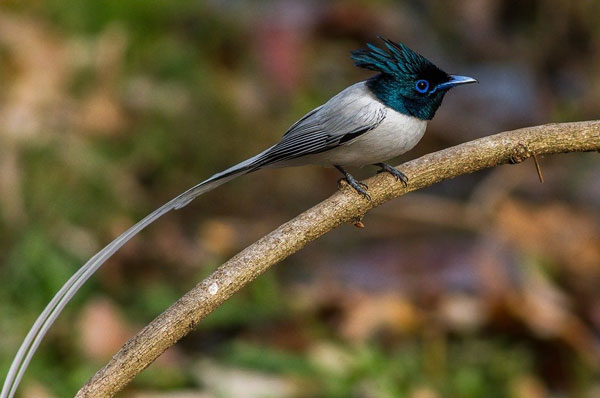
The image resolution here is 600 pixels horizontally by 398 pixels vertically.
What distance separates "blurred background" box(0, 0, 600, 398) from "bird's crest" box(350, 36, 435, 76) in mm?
1678

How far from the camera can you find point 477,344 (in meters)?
3.77

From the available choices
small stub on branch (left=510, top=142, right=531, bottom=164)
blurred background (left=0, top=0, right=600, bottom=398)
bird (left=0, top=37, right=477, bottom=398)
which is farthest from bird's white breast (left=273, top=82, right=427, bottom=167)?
blurred background (left=0, top=0, right=600, bottom=398)

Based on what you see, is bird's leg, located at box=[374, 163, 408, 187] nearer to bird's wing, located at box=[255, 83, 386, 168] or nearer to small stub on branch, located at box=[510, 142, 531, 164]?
bird's wing, located at box=[255, 83, 386, 168]

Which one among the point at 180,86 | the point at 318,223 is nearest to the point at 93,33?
the point at 180,86

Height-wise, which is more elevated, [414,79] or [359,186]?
[414,79]

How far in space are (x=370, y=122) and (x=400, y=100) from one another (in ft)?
0.28

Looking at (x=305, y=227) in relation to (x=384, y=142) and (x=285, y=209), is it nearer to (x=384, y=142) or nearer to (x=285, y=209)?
(x=384, y=142)

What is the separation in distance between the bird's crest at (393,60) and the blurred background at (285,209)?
5.50ft

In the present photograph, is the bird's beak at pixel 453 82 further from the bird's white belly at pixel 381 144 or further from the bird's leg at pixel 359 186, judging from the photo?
the bird's leg at pixel 359 186

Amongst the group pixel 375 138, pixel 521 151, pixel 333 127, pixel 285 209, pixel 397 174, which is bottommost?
pixel 521 151

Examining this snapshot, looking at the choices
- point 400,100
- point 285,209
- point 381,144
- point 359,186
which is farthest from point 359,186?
point 285,209

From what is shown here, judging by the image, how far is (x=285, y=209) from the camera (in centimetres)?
516

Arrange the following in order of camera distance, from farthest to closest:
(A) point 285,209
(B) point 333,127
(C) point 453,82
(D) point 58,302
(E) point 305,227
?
1. (A) point 285,209
2. (B) point 333,127
3. (C) point 453,82
4. (E) point 305,227
5. (D) point 58,302

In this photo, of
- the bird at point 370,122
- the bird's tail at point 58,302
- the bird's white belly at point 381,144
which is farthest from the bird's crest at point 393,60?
the bird's tail at point 58,302
